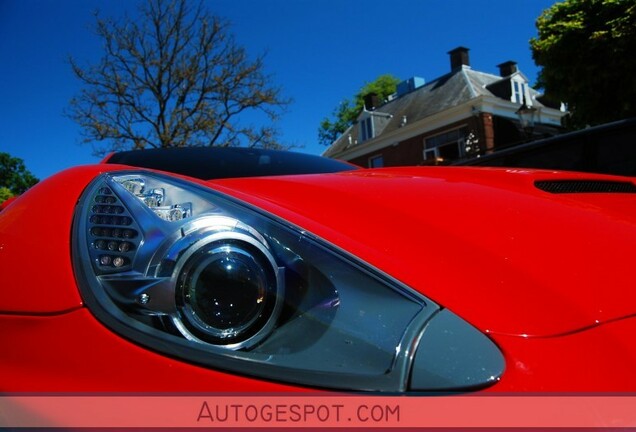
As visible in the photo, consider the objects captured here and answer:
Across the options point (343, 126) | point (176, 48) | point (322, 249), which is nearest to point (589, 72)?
point (176, 48)

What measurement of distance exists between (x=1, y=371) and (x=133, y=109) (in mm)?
17300

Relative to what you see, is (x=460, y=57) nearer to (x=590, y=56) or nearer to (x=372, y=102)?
(x=372, y=102)

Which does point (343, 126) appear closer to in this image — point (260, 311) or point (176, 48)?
point (176, 48)

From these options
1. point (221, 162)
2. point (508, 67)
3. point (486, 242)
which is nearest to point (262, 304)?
point (486, 242)

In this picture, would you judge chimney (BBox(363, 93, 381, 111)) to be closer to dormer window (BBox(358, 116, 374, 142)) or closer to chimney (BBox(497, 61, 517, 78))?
dormer window (BBox(358, 116, 374, 142))

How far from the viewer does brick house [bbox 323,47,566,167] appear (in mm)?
23812

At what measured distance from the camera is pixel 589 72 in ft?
40.5

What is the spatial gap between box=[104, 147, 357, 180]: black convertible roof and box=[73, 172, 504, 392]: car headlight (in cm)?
126

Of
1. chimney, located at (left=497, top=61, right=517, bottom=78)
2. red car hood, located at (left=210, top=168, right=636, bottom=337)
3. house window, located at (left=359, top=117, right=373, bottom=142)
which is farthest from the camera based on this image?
house window, located at (left=359, top=117, right=373, bottom=142)

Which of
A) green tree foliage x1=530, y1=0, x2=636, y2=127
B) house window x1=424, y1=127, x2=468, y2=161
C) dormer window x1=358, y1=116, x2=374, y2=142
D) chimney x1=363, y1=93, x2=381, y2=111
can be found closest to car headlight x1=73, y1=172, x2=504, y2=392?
green tree foliage x1=530, y1=0, x2=636, y2=127

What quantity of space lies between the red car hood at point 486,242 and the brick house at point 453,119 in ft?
71.1

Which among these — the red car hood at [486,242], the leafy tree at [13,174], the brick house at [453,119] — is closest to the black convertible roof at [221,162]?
the red car hood at [486,242]

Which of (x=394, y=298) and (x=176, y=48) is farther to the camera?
(x=176, y=48)

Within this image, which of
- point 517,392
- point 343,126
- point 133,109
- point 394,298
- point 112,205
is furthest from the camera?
point 343,126
